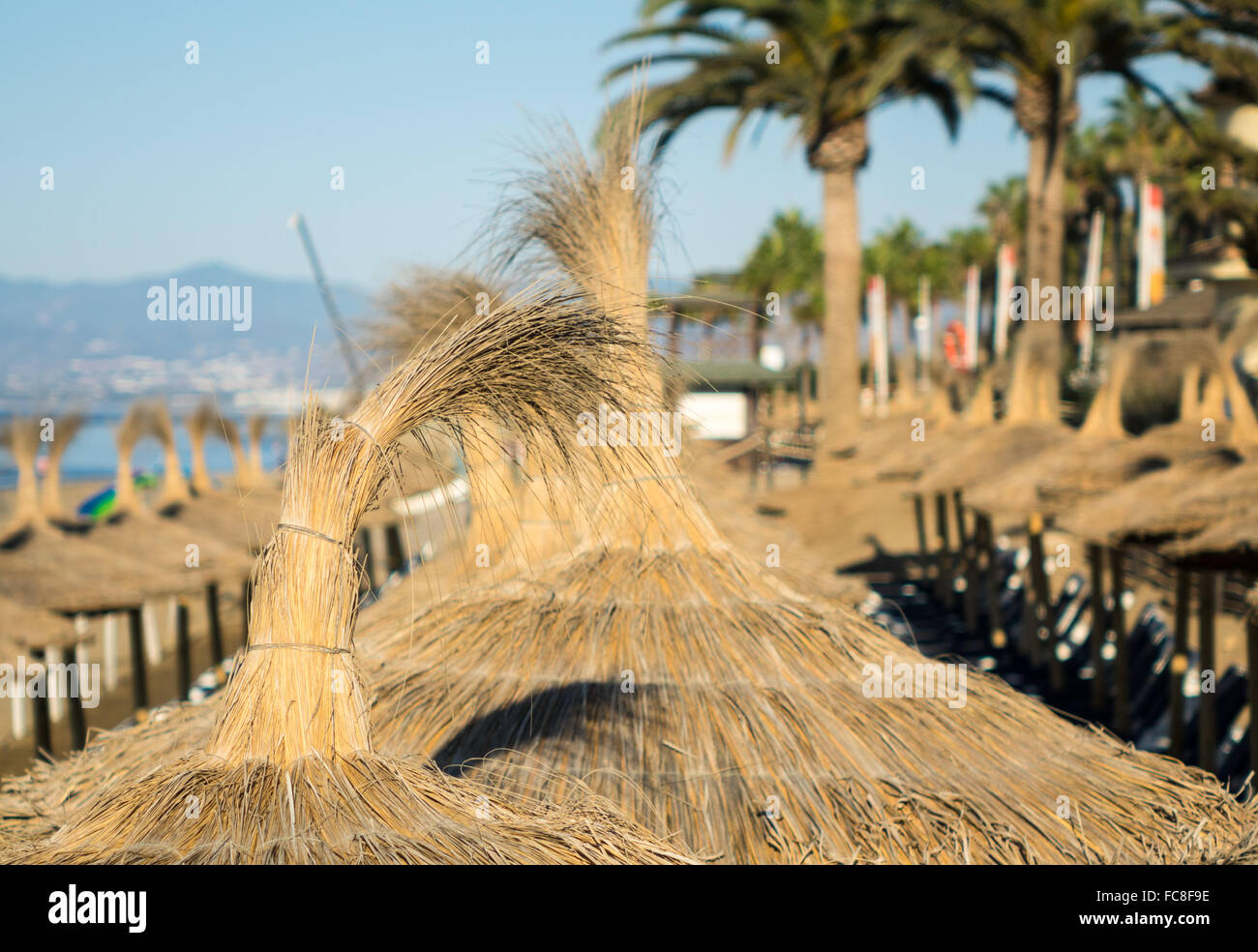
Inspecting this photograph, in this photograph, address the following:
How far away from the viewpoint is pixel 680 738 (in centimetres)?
386

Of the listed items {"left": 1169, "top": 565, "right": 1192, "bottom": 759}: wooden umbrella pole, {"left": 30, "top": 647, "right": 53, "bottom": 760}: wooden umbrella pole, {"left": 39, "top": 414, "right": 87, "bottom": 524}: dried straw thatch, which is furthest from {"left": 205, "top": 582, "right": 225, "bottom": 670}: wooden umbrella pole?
{"left": 1169, "top": 565, "right": 1192, "bottom": 759}: wooden umbrella pole

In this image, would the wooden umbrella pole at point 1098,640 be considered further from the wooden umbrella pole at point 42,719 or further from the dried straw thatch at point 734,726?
the wooden umbrella pole at point 42,719

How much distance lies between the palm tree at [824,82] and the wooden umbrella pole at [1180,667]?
34.1ft

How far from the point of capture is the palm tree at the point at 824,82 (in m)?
18.3

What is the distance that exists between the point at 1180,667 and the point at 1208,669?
2.44ft

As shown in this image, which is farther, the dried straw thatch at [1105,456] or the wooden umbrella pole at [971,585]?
the wooden umbrella pole at [971,585]

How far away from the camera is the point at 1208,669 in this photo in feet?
26.1

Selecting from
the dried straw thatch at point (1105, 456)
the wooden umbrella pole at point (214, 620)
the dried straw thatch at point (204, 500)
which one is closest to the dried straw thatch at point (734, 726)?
the dried straw thatch at point (1105, 456)

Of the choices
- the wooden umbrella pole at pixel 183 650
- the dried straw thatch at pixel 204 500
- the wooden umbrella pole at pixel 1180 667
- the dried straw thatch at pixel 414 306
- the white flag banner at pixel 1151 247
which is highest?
the white flag banner at pixel 1151 247

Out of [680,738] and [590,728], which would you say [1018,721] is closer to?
[680,738]

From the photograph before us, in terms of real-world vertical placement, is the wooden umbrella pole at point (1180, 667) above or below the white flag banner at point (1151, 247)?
below

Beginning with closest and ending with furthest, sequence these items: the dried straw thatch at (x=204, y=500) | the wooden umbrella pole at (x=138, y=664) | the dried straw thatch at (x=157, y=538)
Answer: the wooden umbrella pole at (x=138, y=664)
the dried straw thatch at (x=157, y=538)
the dried straw thatch at (x=204, y=500)
